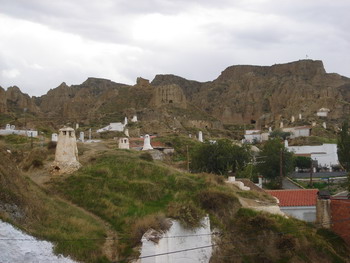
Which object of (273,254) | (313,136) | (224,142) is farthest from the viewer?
(313,136)

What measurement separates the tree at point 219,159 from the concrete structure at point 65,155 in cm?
1698

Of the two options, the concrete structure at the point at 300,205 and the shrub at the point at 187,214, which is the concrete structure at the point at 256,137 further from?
the shrub at the point at 187,214

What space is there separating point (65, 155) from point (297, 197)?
14.5 meters

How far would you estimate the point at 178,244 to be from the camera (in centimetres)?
1570

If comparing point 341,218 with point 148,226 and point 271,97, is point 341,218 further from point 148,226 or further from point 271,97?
point 271,97

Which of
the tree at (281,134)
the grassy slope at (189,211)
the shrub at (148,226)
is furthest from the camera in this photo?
the tree at (281,134)

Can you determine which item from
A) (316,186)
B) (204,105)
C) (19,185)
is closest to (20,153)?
(19,185)

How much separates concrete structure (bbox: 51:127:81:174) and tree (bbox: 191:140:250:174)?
55.7ft

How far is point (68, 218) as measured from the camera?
1557 cm

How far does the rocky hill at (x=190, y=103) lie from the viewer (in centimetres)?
10456

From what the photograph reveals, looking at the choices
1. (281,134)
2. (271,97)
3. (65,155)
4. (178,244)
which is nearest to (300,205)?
(178,244)

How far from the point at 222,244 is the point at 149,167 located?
24.3 ft

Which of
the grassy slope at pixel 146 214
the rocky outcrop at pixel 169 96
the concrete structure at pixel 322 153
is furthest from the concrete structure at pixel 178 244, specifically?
the rocky outcrop at pixel 169 96

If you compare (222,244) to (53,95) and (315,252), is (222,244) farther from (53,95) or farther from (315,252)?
(53,95)
